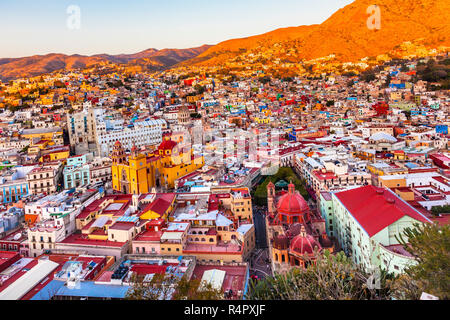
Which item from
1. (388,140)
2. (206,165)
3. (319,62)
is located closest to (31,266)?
(206,165)

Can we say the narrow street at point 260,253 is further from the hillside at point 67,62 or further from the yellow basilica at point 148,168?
the hillside at point 67,62

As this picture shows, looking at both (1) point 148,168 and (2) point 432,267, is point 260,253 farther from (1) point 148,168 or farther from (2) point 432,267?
(1) point 148,168

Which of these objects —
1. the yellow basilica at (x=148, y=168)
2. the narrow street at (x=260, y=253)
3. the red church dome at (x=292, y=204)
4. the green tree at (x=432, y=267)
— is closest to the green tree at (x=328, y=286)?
the green tree at (x=432, y=267)

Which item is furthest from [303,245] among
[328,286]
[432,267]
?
[432,267]

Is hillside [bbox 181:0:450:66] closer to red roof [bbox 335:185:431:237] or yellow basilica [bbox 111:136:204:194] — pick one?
yellow basilica [bbox 111:136:204:194]
